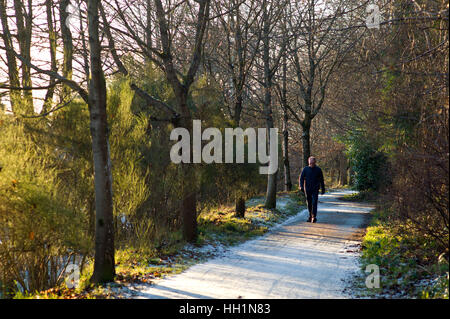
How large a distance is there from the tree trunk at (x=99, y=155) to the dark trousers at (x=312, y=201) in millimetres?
7136

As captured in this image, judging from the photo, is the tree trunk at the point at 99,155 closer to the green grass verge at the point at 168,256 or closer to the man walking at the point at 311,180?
the green grass verge at the point at 168,256

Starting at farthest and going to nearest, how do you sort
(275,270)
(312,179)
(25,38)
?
(312,179)
(25,38)
(275,270)

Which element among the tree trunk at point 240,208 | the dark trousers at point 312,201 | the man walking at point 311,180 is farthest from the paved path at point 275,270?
the tree trunk at point 240,208

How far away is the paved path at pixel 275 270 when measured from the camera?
5977 mm

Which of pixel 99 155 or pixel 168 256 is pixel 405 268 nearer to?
pixel 168 256

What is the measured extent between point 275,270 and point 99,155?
355 cm

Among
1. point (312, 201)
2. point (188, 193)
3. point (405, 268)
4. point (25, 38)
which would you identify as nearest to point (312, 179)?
point (312, 201)

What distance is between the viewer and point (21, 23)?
Result: 1256cm

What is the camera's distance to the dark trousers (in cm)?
1247

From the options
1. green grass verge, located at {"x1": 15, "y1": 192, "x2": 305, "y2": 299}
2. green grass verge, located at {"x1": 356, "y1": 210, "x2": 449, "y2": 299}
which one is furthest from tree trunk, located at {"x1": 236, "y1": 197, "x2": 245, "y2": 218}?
green grass verge, located at {"x1": 356, "y1": 210, "x2": 449, "y2": 299}

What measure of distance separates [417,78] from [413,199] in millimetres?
2161

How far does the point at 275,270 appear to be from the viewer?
7312 millimetres

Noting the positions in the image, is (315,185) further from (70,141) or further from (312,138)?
(312,138)

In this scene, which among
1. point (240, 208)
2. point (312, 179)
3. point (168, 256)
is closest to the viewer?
point (168, 256)
